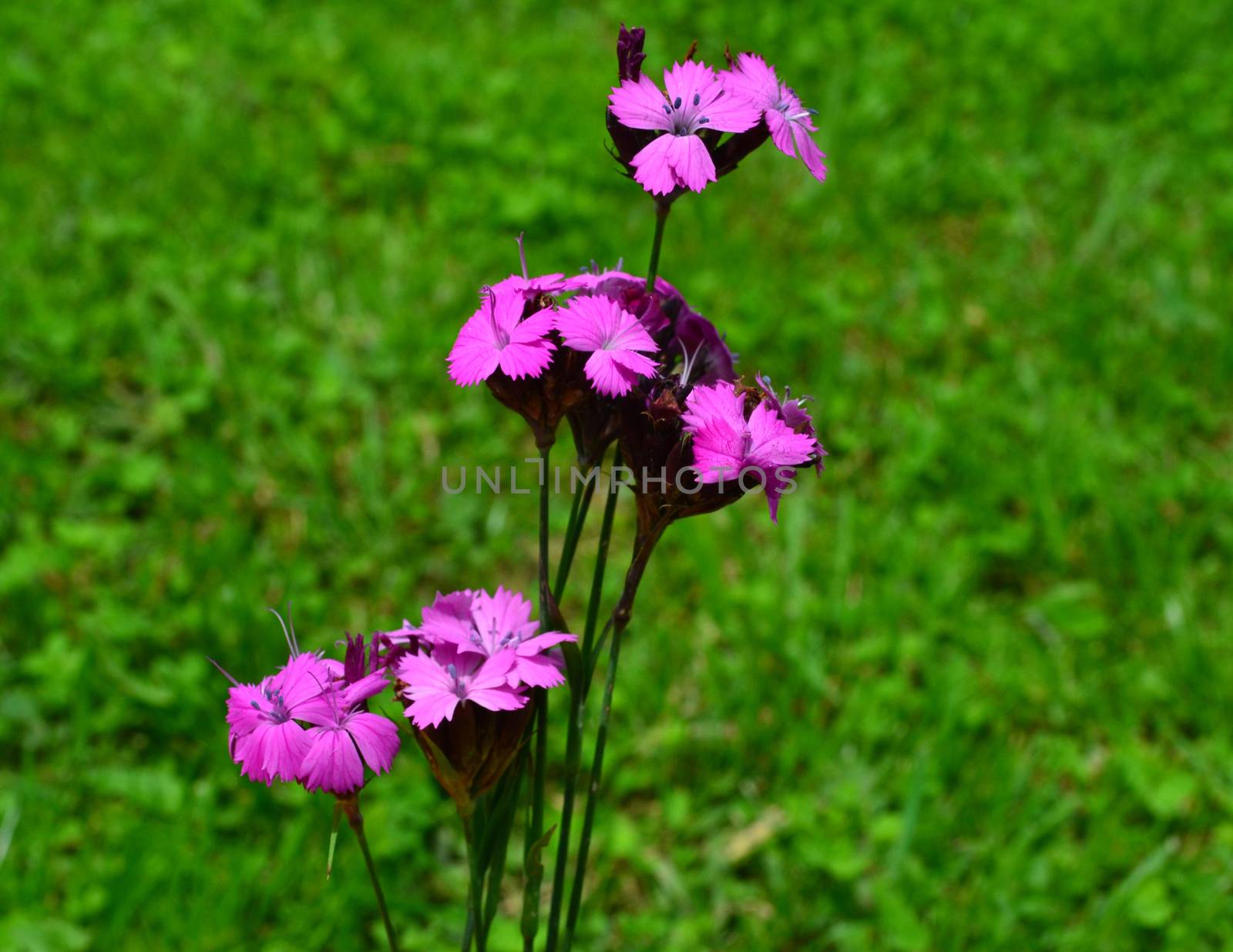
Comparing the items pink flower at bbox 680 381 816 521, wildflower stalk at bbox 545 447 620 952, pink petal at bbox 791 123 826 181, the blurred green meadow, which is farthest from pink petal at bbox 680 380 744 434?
the blurred green meadow

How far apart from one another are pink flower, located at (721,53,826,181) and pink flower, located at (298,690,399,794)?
58 cm

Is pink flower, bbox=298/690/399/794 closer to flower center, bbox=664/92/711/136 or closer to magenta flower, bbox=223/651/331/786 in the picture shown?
magenta flower, bbox=223/651/331/786

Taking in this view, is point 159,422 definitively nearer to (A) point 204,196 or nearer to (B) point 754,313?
(A) point 204,196

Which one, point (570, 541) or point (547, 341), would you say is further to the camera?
point (570, 541)

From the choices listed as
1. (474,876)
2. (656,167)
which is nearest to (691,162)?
(656,167)

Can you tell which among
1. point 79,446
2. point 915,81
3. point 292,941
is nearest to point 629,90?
point 292,941

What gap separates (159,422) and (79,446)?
0.18 metres

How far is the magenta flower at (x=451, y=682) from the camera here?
94cm

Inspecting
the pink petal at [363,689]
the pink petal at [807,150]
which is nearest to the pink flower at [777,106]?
the pink petal at [807,150]

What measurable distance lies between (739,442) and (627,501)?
1.70m

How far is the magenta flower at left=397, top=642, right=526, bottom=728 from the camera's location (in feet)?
3.08

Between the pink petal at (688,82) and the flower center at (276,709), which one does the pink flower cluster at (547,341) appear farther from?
the flower center at (276,709)

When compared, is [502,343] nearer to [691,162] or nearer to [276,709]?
[691,162]

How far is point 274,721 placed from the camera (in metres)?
0.95
